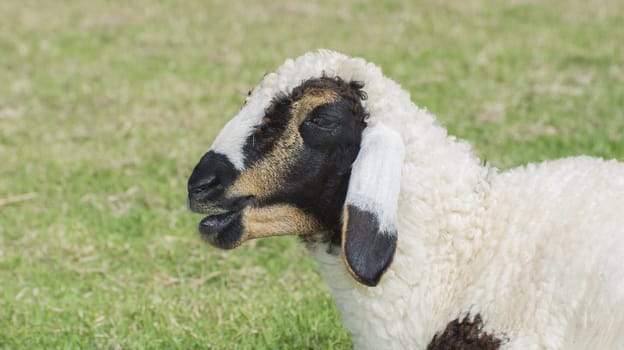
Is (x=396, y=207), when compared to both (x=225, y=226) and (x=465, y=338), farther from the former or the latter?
(x=225, y=226)

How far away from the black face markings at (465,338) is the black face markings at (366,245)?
334 mm

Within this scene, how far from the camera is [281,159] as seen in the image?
341 cm

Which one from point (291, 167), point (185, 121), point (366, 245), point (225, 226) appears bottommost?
point (225, 226)

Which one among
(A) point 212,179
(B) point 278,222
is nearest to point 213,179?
(A) point 212,179

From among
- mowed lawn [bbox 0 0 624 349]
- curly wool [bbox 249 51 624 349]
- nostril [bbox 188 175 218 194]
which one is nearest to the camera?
curly wool [bbox 249 51 624 349]

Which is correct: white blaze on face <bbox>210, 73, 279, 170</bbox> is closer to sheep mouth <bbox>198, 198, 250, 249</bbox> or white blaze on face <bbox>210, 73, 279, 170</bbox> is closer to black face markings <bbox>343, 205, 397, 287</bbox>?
sheep mouth <bbox>198, 198, 250, 249</bbox>

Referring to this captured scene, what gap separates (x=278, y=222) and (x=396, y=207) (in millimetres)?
461

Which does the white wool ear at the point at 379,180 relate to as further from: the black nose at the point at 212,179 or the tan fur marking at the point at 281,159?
the black nose at the point at 212,179

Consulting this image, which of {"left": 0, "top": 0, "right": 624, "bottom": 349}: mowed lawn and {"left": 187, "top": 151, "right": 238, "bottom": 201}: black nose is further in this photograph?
{"left": 0, "top": 0, "right": 624, "bottom": 349}: mowed lawn

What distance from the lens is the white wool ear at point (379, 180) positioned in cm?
314

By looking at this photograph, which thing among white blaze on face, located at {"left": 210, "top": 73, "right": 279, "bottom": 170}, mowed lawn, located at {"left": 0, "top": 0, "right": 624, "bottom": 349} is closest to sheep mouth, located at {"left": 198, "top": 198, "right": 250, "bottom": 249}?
white blaze on face, located at {"left": 210, "top": 73, "right": 279, "bottom": 170}

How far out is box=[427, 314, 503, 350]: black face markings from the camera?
3.17m

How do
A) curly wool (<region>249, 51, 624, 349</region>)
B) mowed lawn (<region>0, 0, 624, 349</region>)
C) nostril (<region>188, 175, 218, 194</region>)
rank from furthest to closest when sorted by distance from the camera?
mowed lawn (<region>0, 0, 624, 349</region>), nostril (<region>188, 175, 218, 194</region>), curly wool (<region>249, 51, 624, 349</region>)

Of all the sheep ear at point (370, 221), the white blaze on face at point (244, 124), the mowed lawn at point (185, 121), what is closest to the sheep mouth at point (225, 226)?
the white blaze on face at point (244, 124)
